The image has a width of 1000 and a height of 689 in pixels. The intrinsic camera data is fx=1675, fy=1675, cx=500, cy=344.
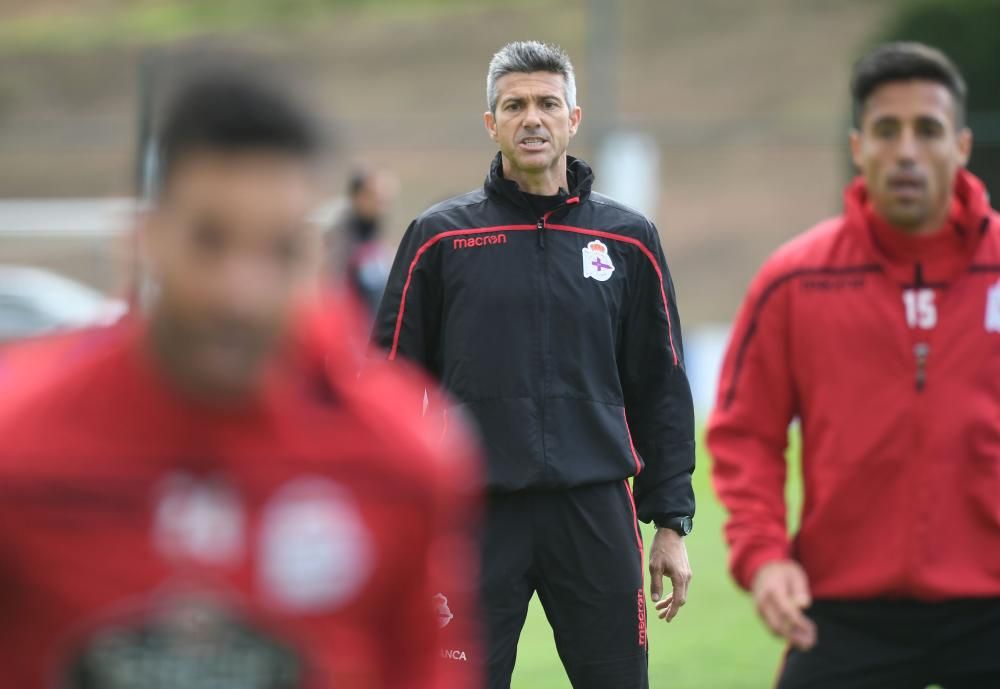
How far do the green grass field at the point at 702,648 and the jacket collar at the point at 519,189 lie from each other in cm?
302

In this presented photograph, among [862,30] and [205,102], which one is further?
[862,30]

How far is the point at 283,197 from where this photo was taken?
208cm

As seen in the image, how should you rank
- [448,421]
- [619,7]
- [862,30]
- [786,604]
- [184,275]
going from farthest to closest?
[619,7] → [862,30] → [448,421] → [786,604] → [184,275]

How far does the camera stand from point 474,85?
43.8 meters

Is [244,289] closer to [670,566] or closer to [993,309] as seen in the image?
[993,309]

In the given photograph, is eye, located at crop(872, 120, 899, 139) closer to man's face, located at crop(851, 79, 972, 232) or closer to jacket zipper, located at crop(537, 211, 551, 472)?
man's face, located at crop(851, 79, 972, 232)

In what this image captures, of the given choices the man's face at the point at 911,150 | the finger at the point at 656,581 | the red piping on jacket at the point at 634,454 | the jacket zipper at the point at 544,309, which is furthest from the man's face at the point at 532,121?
the man's face at the point at 911,150

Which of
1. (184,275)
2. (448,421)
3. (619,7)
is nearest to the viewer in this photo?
(184,275)

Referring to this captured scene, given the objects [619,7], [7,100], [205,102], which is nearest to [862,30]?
[619,7]

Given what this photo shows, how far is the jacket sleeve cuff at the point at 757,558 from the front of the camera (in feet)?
12.1

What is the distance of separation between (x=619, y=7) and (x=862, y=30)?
8080 millimetres

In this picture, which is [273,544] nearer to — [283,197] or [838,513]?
[283,197]

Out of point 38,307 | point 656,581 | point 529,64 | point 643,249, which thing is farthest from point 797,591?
point 38,307

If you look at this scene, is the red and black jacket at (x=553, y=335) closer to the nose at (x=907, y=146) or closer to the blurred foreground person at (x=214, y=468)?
the nose at (x=907, y=146)
